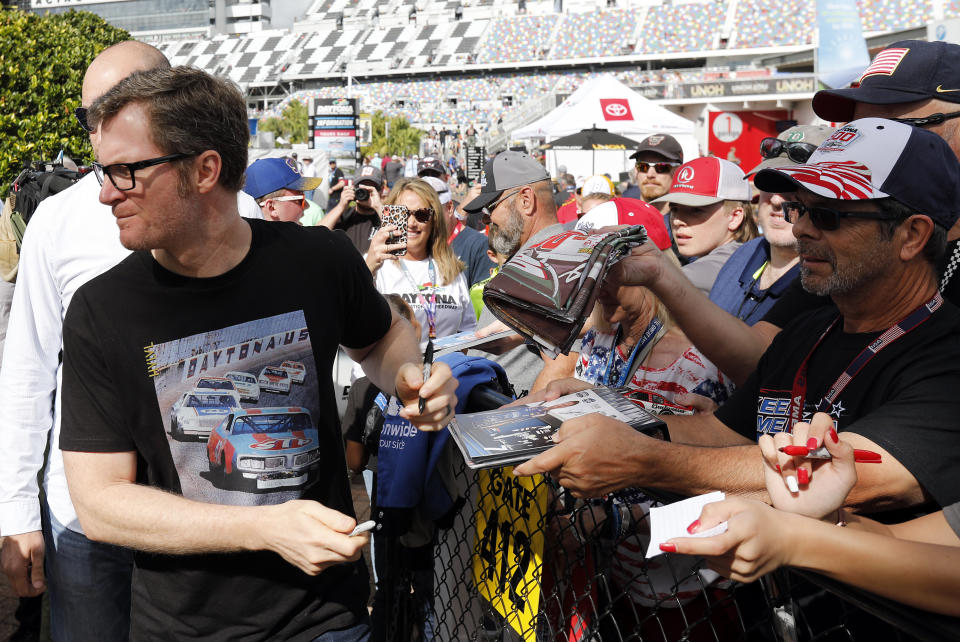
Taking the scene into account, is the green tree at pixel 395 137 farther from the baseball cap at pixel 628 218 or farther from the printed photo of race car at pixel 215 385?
the printed photo of race car at pixel 215 385

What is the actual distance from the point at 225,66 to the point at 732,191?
3748 inches

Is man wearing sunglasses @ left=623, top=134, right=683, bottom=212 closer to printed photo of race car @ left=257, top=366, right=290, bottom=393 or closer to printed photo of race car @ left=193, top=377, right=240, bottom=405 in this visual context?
printed photo of race car @ left=257, top=366, right=290, bottom=393

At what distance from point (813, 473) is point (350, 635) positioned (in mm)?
1160

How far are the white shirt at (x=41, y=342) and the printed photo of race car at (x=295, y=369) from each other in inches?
34.4

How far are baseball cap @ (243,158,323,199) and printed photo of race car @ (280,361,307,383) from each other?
3.42 metres

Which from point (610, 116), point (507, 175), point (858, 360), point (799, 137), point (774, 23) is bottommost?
point (774, 23)

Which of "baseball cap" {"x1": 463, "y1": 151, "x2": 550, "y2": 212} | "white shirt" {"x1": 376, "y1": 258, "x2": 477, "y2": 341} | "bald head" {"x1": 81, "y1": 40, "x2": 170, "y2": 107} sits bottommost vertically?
"white shirt" {"x1": 376, "y1": 258, "x2": 477, "y2": 341}

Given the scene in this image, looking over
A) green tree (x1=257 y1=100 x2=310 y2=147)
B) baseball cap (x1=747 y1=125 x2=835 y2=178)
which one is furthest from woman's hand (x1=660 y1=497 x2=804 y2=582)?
green tree (x1=257 y1=100 x2=310 y2=147)

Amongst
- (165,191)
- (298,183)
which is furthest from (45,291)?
(298,183)

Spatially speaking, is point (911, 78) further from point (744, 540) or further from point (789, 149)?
point (744, 540)

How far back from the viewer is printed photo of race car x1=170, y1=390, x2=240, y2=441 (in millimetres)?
1764

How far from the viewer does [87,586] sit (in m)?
2.36

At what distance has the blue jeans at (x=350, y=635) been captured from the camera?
1.85 m

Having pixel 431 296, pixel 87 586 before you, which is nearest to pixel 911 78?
pixel 431 296
